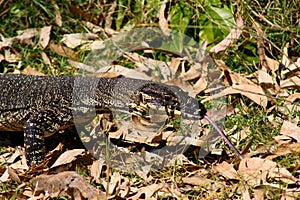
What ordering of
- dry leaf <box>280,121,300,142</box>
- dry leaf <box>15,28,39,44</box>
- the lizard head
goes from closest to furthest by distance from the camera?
dry leaf <box>280,121,300,142</box>
the lizard head
dry leaf <box>15,28,39,44</box>

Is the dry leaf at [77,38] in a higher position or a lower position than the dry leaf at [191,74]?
higher

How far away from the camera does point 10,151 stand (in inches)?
241

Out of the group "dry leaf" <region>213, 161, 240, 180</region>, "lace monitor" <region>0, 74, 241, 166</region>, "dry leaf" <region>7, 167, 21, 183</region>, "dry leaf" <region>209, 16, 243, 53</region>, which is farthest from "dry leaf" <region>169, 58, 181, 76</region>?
"dry leaf" <region>7, 167, 21, 183</region>

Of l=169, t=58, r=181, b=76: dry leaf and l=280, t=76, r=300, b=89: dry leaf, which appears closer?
l=280, t=76, r=300, b=89: dry leaf

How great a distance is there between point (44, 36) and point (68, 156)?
257cm

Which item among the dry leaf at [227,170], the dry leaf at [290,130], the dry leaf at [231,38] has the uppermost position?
the dry leaf at [231,38]

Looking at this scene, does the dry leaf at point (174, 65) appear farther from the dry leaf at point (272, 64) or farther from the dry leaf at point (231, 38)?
the dry leaf at point (272, 64)

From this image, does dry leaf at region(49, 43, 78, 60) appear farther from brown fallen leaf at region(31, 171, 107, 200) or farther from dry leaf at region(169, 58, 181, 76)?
brown fallen leaf at region(31, 171, 107, 200)

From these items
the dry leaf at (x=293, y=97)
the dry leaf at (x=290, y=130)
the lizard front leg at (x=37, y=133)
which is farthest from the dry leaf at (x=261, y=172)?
the lizard front leg at (x=37, y=133)

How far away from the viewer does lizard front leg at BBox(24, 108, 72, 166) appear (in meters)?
5.69

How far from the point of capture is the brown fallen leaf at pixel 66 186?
494 centimetres

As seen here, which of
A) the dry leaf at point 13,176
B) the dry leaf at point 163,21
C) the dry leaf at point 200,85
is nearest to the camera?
the dry leaf at point 13,176

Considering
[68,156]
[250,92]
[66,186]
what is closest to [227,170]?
[250,92]

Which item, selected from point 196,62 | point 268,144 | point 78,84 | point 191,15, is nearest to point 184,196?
point 268,144
